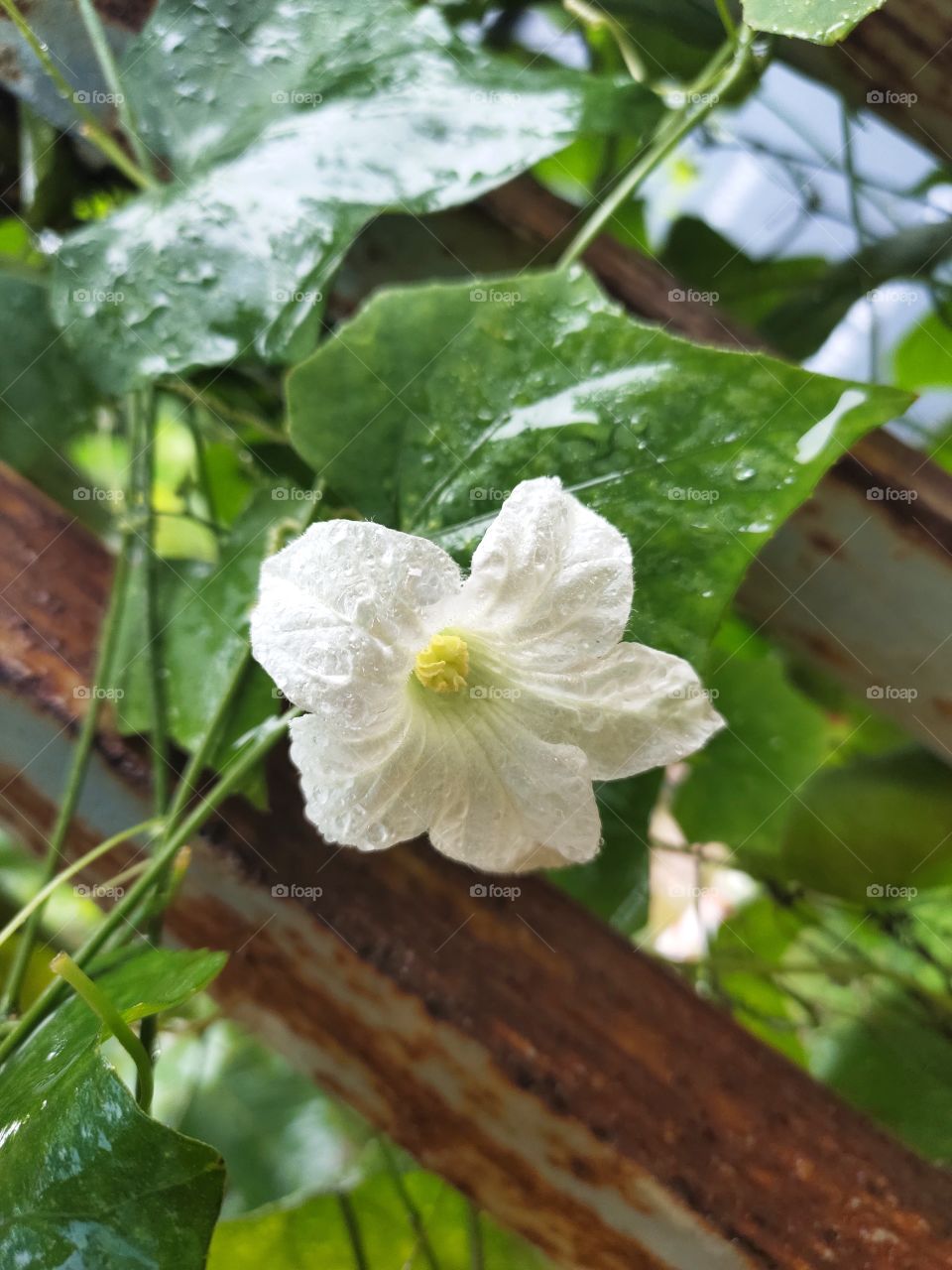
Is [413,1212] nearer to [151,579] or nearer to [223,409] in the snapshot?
[151,579]

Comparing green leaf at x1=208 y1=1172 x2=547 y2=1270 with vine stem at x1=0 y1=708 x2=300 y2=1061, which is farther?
green leaf at x1=208 y1=1172 x2=547 y2=1270

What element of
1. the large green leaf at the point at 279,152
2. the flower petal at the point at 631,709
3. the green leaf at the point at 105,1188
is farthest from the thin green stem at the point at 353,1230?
the large green leaf at the point at 279,152

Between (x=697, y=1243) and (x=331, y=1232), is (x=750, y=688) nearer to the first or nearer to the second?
(x=697, y=1243)

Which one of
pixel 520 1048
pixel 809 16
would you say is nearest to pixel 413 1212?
pixel 520 1048

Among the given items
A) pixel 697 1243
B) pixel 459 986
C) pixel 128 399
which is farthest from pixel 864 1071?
pixel 128 399

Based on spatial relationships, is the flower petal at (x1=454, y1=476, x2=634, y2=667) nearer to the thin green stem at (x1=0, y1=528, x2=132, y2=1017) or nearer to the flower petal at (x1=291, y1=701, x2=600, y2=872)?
the flower petal at (x1=291, y1=701, x2=600, y2=872)

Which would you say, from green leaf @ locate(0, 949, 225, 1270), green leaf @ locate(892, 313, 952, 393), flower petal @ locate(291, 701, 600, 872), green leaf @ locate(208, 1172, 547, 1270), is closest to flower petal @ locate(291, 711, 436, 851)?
flower petal @ locate(291, 701, 600, 872)

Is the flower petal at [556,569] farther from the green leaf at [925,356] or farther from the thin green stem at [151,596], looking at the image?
the green leaf at [925,356]

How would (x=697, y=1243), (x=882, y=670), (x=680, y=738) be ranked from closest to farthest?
1. (x=680, y=738)
2. (x=697, y=1243)
3. (x=882, y=670)
